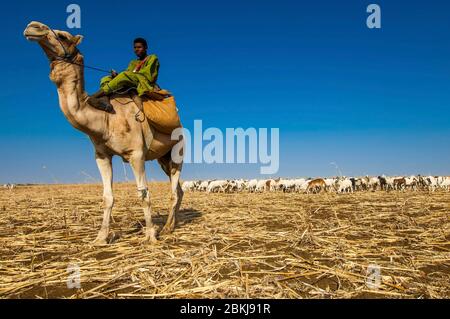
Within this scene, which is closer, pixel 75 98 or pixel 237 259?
pixel 237 259

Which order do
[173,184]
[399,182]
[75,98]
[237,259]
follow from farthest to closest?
[399,182] < [173,184] < [75,98] < [237,259]

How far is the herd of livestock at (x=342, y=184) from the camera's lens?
24922 mm

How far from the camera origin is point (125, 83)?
7238 mm

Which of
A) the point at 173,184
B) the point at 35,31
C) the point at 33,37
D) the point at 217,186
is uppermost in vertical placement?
the point at 35,31

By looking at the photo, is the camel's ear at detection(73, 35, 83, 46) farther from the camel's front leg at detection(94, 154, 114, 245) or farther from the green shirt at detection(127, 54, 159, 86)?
the camel's front leg at detection(94, 154, 114, 245)

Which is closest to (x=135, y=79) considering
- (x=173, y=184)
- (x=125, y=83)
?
(x=125, y=83)

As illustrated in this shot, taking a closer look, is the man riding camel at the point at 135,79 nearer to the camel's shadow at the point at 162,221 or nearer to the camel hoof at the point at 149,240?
the camel hoof at the point at 149,240

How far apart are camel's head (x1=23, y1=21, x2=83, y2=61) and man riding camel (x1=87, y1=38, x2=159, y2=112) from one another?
2.90 ft

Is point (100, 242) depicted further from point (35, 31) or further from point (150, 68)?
point (35, 31)

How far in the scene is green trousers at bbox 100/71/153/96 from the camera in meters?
7.06

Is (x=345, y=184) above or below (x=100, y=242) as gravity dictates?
above

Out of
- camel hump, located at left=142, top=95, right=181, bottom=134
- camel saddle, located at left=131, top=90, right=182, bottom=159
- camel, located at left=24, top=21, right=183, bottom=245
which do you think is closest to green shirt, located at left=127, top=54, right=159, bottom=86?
camel saddle, located at left=131, top=90, right=182, bottom=159

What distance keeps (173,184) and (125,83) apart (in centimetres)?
260

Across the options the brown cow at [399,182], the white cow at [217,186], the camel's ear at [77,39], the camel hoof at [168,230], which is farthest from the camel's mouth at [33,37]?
the brown cow at [399,182]
